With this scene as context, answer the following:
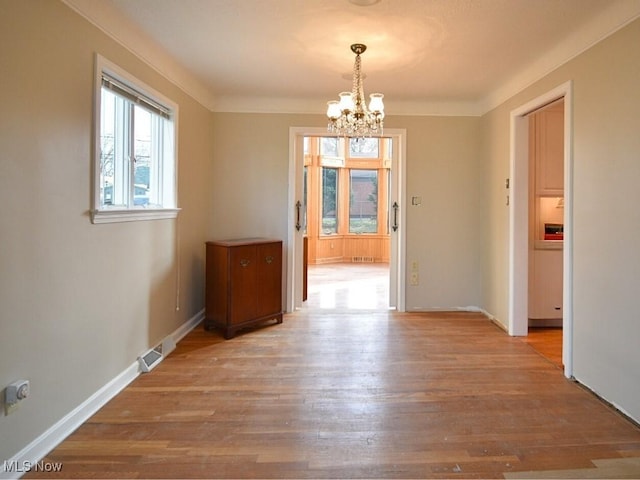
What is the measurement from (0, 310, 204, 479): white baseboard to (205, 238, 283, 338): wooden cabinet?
1.03 m

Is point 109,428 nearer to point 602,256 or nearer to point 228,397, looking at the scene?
point 228,397

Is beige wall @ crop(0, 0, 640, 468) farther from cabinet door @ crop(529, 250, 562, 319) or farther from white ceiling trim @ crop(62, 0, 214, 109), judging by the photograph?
cabinet door @ crop(529, 250, 562, 319)

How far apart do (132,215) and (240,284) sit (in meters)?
1.30

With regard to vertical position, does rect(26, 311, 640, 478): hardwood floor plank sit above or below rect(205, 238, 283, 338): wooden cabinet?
below

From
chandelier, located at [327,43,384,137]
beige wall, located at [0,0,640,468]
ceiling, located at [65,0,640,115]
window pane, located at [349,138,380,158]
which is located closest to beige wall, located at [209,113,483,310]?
beige wall, located at [0,0,640,468]

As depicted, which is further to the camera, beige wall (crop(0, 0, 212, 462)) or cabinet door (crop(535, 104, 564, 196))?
cabinet door (crop(535, 104, 564, 196))

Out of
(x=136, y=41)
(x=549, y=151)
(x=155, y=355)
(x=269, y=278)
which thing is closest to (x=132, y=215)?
(x=155, y=355)

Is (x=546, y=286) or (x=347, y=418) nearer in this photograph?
(x=347, y=418)

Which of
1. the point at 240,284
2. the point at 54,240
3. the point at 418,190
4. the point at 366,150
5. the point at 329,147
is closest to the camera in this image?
the point at 54,240

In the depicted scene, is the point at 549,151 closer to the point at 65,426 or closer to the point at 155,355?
the point at 155,355

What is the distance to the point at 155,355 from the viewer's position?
3.00 metres

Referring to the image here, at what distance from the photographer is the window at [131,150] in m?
2.38

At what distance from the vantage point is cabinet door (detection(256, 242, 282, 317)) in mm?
3906

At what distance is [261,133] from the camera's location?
14.6 feet
